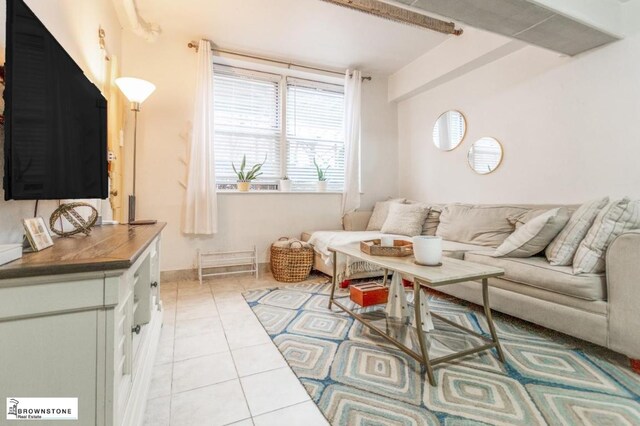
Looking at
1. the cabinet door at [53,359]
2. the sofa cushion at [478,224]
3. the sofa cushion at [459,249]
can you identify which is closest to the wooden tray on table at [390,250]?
the sofa cushion at [459,249]

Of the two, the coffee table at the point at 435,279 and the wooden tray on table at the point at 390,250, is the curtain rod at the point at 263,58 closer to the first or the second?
the wooden tray on table at the point at 390,250

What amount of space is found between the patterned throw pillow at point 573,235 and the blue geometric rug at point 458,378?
49cm

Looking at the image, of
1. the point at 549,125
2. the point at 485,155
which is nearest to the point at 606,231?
the point at 549,125

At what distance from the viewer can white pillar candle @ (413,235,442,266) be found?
157cm

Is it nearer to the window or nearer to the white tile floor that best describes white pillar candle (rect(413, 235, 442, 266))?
the white tile floor

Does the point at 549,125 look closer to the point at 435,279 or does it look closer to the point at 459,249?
the point at 459,249

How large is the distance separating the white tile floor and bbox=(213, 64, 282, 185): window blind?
71.1 inches

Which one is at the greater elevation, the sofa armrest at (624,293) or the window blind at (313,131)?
the window blind at (313,131)

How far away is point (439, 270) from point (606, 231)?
103 cm

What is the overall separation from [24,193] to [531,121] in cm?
347

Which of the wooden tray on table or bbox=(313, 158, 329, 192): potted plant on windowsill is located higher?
bbox=(313, 158, 329, 192): potted plant on windowsill

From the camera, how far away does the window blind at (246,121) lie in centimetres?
342

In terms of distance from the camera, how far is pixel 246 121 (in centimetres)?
354

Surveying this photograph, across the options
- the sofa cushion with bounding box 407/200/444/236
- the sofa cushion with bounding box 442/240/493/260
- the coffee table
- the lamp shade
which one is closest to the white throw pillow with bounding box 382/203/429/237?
the sofa cushion with bounding box 407/200/444/236
